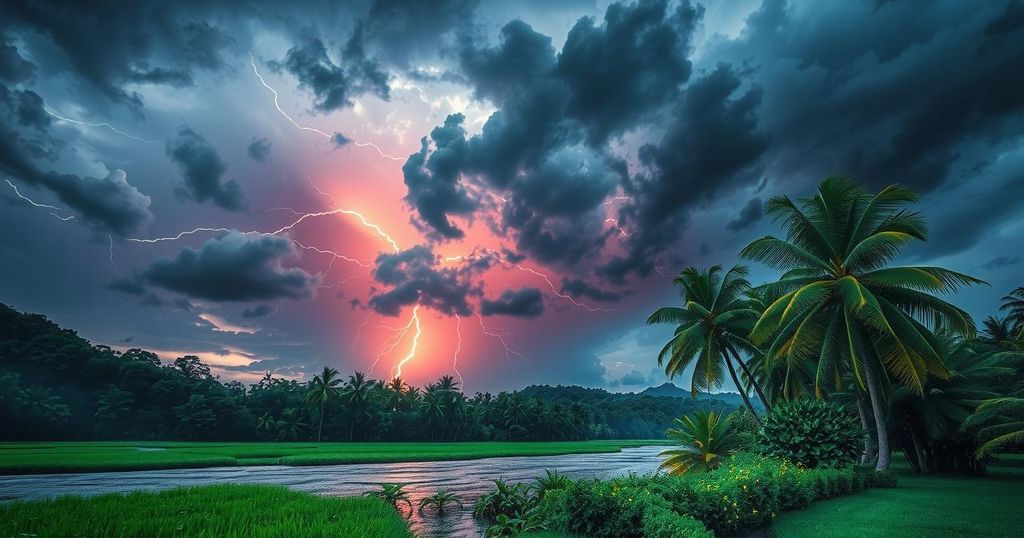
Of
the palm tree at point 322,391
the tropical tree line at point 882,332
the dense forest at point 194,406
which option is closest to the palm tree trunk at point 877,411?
the tropical tree line at point 882,332

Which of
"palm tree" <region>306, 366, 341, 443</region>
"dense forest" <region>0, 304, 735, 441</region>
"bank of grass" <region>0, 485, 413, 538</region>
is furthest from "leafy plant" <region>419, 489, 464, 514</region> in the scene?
"palm tree" <region>306, 366, 341, 443</region>

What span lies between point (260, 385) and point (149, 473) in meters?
89.4

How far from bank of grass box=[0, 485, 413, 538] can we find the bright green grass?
9.64 meters

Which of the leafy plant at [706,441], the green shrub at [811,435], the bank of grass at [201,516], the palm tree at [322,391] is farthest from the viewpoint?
the palm tree at [322,391]

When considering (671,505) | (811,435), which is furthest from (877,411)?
(671,505)

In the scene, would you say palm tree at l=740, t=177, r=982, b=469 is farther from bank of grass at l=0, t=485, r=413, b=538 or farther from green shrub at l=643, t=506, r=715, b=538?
bank of grass at l=0, t=485, r=413, b=538

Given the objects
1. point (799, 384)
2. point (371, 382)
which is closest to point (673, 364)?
point (799, 384)

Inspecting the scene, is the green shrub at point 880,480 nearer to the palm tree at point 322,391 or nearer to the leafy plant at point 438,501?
the leafy plant at point 438,501

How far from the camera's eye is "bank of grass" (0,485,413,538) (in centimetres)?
847

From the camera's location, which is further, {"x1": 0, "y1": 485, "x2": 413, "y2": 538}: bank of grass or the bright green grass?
the bright green grass

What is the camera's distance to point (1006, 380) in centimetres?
2600

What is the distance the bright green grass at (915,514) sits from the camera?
386 inches

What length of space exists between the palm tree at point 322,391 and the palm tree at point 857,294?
2988 inches

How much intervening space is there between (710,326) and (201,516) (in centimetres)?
2755
